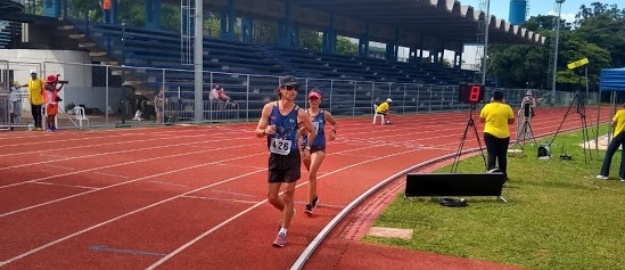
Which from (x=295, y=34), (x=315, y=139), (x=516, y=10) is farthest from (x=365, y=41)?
(x=315, y=139)

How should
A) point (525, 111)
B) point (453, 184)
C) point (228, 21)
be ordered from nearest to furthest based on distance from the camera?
point (453, 184) < point (525, 111) < point (228, 21)

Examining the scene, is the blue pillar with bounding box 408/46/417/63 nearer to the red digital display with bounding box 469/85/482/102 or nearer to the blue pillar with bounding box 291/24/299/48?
the blue pillar with bounding box 291/24/299/48

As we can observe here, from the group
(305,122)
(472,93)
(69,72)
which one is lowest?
(305,122)

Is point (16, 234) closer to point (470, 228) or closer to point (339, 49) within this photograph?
point (470, 228)

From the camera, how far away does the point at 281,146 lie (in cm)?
598

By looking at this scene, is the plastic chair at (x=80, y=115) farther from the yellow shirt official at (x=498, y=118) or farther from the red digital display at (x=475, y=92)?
the yellow shirt official at (x=498, y=118)

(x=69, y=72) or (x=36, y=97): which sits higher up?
(x=69, y=72)

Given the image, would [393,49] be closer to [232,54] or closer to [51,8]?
[232,54]

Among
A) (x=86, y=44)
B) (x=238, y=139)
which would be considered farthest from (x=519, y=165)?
→ (x=86, y=44)

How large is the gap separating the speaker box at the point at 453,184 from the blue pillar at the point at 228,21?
2797 cm

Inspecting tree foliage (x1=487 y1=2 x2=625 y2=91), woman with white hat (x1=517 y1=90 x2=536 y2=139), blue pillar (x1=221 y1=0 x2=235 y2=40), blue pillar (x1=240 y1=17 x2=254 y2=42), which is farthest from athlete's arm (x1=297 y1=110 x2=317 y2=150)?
tree foliage (x1=487 y1=2 x2=625 y2=91)

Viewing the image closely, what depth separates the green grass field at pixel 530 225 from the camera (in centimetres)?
610

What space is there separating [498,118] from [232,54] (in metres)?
23.8

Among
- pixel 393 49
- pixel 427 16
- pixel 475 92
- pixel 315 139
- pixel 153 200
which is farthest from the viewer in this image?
pixel 393 49
